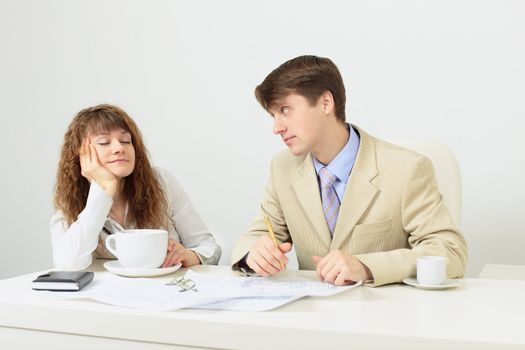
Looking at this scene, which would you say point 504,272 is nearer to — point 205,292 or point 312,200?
point 312,200

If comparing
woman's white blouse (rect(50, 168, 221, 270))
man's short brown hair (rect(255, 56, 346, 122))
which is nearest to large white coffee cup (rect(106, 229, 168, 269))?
woman's white blouse (rect(50, 168, 221, 270))

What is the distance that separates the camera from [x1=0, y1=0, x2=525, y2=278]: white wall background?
2311 millimetres

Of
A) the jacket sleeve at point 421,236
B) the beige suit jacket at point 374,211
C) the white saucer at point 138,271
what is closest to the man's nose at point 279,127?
the beige suit jacket at point 374,211

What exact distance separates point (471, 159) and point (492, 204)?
0.19 meters

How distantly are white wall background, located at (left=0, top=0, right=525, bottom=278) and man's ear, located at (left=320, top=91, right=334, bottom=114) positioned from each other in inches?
24.0

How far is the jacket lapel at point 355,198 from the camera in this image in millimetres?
1491

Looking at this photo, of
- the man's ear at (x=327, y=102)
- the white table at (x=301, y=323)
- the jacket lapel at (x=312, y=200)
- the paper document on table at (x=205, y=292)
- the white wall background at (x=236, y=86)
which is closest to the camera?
the white table at (x=301, y=323)

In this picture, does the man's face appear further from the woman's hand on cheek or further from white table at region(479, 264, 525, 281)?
white table at region(479, 264, 525, 281)

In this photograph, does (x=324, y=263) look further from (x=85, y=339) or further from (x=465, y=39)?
(x=465, y=39)

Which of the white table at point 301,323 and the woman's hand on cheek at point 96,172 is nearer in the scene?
the white table at point 301,323

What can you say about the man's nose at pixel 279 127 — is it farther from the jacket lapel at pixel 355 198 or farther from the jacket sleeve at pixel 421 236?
the jacket sleeve at pixel 421 236

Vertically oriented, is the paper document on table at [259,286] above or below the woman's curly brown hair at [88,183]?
below

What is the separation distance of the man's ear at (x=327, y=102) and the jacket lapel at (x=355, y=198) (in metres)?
0.20

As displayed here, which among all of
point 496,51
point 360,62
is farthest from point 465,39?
point 360,62
